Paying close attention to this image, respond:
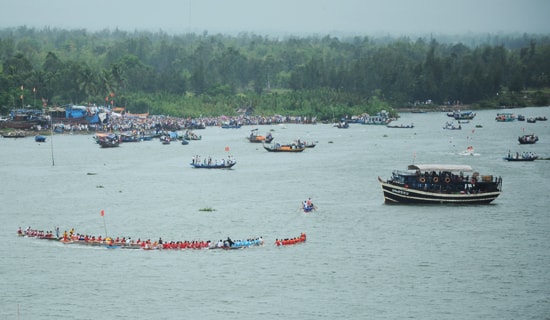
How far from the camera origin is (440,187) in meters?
80.9

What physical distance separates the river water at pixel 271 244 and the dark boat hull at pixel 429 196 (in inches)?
32.8

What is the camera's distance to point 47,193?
90750 mm

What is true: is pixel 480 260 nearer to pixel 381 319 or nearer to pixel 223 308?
pixel 381 319

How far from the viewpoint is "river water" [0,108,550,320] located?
5497 centimetres

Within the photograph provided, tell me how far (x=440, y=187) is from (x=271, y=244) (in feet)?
63.6

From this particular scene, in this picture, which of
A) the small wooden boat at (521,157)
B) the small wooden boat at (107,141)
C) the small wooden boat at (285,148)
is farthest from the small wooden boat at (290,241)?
the small wooden boat at (107,141)

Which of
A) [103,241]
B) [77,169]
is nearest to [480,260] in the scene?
[103,241]

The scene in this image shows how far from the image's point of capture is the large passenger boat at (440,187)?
80.5 meters

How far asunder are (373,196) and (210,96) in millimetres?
106896

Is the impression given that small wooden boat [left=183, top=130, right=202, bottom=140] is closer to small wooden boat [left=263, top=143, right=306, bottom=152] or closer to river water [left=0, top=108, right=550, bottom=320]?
small wooden boat [left=263, top=143, right=306, bottom=152]

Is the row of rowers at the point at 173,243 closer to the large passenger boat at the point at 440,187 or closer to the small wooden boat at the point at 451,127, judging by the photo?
the large passenger boat at the point at 440,187

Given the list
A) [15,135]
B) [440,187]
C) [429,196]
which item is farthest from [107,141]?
[440,187]

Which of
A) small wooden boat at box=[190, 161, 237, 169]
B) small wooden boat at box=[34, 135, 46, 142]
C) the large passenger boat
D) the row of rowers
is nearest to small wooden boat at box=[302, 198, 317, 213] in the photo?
the large passenger boat

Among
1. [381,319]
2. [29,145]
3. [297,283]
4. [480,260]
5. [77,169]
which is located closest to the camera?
[381,319]
